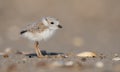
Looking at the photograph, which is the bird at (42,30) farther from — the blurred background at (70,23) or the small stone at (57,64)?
the blurred background at (70,23)

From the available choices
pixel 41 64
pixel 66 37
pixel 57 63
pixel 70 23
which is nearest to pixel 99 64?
pixel 57 63

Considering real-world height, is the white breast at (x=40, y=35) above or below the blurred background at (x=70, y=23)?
below

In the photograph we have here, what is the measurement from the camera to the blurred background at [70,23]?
12174 mm

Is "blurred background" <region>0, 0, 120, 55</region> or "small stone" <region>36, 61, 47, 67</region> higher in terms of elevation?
"blurred background" <region>0, 0, 120, 55</region>

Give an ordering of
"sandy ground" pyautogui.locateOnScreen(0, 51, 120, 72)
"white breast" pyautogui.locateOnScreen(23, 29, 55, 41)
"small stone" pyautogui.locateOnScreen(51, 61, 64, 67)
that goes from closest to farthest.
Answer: "sandy ground" pyautogui.locateOnScreen(0, 51, 120, 72), "small stone" pyautogui.locateOnScreen(51, 61, 64, 67), "white breast" pyautogui.locateOnScreen(23, 29, 55, 41)

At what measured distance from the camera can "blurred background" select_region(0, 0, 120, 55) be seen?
1217cm

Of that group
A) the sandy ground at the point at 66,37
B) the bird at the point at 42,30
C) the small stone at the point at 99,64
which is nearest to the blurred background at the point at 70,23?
the sandy ground at the point at 66,37

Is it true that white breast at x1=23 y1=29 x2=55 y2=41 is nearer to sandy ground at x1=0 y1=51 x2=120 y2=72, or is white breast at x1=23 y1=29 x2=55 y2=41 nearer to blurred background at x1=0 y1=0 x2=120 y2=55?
sandy ground at x1=0 y1=51 x2=120 y2=72

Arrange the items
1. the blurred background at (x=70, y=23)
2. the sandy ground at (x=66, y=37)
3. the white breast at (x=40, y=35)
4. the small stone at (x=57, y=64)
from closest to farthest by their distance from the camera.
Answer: the small stone at (x=57, y=64) → the sandy ground at (x=66, y=37) → the white breast at (x=40, y=35) → the blurred background at (x=70, y=23)

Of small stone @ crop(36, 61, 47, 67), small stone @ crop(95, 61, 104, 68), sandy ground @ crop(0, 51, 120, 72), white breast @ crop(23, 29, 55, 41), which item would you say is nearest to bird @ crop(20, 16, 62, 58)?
white breast @ crop(23, 29, 55, 41)

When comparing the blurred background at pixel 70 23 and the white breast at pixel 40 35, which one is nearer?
the white breast at pixel 40 35

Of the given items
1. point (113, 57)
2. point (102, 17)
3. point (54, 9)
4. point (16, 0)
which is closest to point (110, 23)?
point (102, 17)

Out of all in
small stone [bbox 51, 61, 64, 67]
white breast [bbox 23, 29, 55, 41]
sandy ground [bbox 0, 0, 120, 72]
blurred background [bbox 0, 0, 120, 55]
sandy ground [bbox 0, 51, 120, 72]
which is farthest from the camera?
blurred background [bbox 0, 0, 120, 55]

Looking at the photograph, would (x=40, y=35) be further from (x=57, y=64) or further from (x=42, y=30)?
(x=57, y=64)
